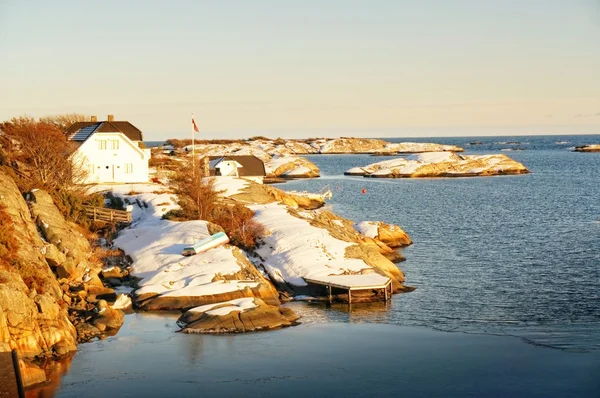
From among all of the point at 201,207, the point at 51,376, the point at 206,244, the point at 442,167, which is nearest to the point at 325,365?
the point at 51,376

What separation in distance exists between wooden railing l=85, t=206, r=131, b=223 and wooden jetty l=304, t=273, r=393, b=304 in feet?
62.3

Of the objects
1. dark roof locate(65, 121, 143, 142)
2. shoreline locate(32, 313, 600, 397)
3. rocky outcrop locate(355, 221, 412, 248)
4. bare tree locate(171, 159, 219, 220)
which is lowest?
shoreline locate(32, 313, 600, 397)

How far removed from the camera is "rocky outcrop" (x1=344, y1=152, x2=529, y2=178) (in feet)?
504

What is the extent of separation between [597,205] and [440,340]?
203 feet

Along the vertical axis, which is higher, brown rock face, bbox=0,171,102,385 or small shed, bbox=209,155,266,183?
small shed, bbox=209,155,266,183

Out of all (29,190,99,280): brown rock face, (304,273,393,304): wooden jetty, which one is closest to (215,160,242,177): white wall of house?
(29,190,99,280): brown rock face

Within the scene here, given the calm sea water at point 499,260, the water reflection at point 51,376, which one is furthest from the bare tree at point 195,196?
the water reflection at point 51,376

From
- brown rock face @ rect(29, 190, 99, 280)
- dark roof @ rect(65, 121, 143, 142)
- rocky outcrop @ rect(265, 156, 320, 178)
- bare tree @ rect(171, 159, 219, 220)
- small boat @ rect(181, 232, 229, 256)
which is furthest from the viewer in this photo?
rocky outcrop @ rect(265, 156, 320, 178)

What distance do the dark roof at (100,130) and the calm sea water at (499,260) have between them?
80.7 ft

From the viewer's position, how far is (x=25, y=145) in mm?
60406

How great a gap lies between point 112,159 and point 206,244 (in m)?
28.0

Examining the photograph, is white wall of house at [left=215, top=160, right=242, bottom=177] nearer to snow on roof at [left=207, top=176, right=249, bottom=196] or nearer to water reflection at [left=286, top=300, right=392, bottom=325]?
snow on roof at [left=207, top=176, right=249, bottom=196]

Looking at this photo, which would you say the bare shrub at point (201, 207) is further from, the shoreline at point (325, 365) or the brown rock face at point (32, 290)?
the shoreline at point (325, 365)

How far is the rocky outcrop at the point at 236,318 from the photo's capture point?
36344 mm
